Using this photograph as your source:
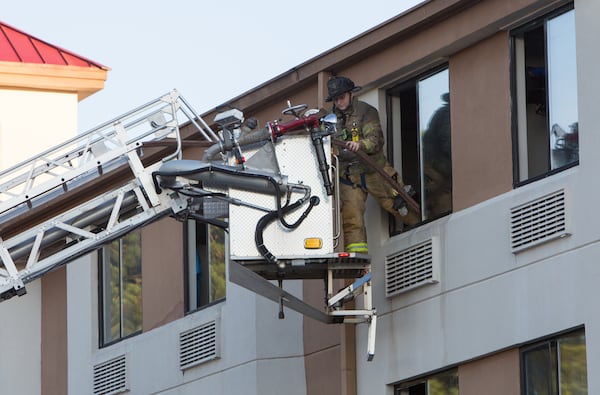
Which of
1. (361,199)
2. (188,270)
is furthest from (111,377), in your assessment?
(361,199)

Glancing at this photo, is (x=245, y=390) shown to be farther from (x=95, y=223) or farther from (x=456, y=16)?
(x=456, y=16)

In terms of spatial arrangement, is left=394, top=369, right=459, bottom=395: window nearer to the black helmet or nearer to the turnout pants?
the turnout pants

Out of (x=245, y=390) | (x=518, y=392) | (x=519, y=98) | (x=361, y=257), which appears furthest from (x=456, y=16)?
(x=245, y=390)

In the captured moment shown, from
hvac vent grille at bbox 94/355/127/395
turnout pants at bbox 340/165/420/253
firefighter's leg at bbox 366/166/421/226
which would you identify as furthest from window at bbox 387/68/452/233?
hvac vent grille at bbox 94/355/127/395

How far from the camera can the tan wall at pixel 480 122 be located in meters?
19.1

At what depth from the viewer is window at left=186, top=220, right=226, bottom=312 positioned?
2448 centimetres

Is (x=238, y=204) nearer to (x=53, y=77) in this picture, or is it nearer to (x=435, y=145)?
(x=435, y=145)

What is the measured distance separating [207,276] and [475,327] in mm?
6564

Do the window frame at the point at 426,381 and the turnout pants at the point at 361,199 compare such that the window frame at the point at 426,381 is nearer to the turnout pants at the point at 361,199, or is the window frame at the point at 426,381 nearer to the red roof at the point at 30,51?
the turnout pants at the point at 361,199

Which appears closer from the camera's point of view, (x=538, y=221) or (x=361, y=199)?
(x=538, y=221)

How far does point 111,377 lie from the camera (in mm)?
26094

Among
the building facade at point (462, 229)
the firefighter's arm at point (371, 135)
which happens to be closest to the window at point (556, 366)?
the building facade at point (462, 229)

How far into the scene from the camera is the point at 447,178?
66.2ft

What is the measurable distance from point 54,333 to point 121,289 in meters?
2.07
